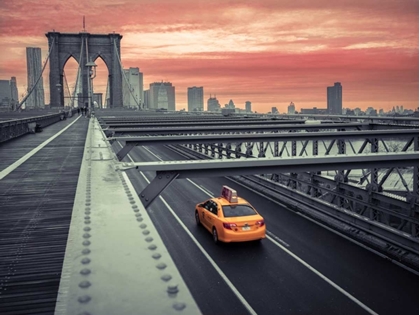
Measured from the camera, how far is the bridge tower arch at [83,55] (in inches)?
5369

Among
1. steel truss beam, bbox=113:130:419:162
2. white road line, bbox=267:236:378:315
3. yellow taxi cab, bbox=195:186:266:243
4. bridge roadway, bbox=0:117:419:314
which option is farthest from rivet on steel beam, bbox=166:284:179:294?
steel truss beam, bbox=113:130:419:162

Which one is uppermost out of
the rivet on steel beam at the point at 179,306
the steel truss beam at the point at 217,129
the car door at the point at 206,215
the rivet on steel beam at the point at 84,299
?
the steel truss beam at the point at 217,129

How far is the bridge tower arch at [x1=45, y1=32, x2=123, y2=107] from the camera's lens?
136 m

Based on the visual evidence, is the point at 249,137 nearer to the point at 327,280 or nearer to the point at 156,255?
the point at 327,280

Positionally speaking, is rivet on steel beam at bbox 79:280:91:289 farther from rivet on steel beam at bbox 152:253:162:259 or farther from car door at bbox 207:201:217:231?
car door at bbox 207:201:217:231

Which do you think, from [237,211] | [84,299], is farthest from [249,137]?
[84,299]

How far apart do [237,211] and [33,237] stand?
1320cm

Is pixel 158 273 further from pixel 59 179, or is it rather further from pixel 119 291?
pixel 59 179

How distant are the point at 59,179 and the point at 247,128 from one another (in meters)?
19.1

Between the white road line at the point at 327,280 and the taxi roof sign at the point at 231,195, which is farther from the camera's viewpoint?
the taxi roof sign at the point at 231,195

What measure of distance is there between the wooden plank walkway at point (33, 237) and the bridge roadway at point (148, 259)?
1 centimetres

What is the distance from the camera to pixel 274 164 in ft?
40.5

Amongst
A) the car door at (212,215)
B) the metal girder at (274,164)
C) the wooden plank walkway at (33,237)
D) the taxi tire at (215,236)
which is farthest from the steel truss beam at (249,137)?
the wooden plank walkway at (33,237)

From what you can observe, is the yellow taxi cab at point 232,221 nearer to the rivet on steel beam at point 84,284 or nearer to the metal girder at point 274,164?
the metal girder at point 274,164
